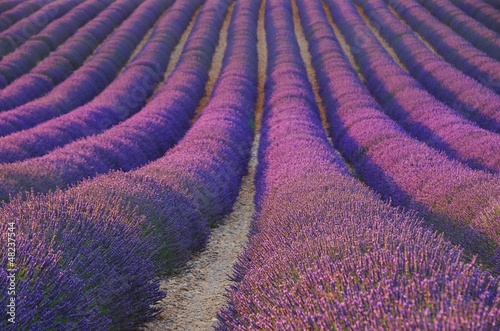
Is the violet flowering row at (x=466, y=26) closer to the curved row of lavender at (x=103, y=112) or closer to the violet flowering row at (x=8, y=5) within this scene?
the curved row of lavender at (x=103, y=112)

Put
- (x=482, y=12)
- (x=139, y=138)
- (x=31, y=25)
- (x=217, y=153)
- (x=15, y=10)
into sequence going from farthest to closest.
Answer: (x=15, y=10)
(x=31, y=25)
(x=482, y=12)
(x=139, y=138)
(x=217, y=153)

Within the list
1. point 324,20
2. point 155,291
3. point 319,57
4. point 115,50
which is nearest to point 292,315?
point 155,291

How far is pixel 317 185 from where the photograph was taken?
5.41m

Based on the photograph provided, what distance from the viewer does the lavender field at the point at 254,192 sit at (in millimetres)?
2713

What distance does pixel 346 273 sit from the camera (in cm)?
279

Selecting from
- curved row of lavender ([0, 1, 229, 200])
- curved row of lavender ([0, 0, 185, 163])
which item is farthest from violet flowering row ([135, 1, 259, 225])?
curved row of lavender ([0, 0, 185, 163])

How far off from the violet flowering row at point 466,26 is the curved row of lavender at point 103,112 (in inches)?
399

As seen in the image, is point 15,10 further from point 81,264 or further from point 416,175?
point 81,264

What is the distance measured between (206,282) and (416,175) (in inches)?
111

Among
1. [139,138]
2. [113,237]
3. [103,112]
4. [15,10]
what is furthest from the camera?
[15,10]

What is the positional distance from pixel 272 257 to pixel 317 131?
252 inches

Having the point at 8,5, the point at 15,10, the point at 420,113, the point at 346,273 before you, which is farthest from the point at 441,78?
the point at 8,5

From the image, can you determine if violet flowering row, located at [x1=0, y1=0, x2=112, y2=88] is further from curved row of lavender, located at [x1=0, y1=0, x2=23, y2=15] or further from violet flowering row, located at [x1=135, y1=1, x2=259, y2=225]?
violet flowering row, located at [x1=135, y1=1, x2=259, y2=225]

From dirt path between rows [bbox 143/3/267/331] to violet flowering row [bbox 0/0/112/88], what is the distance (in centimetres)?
1182
